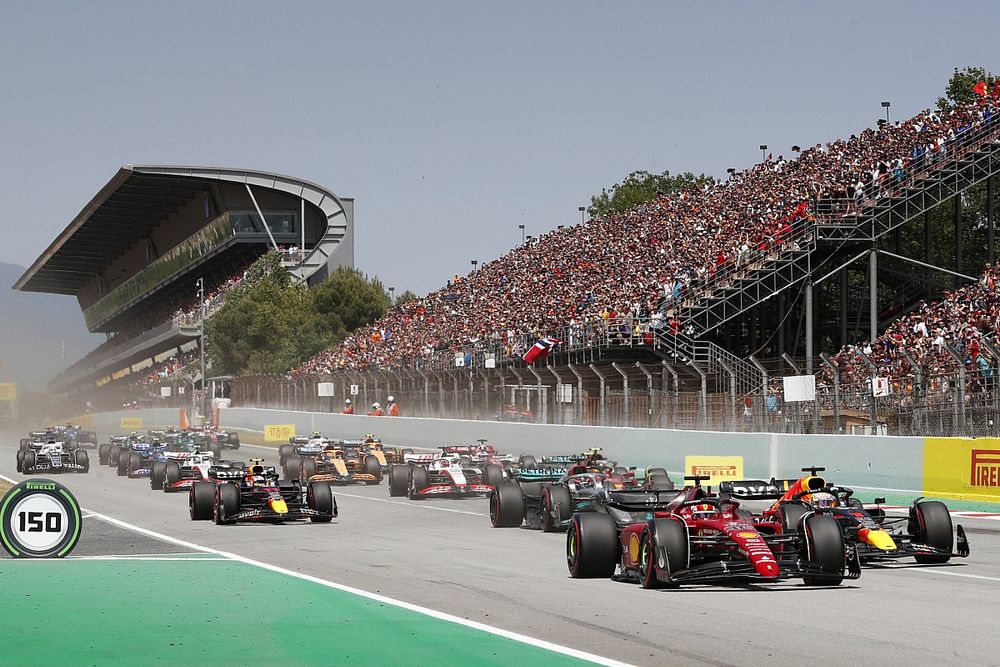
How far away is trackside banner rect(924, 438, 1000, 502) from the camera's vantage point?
23062mm

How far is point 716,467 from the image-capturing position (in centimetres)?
2773

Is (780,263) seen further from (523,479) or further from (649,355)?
(523,479)

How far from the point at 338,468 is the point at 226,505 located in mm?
10693

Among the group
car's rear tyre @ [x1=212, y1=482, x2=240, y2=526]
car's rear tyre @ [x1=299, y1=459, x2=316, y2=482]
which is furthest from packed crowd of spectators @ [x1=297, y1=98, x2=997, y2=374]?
car's rear tyre @ [x1=212, y1=482, x2=240, y2=526]

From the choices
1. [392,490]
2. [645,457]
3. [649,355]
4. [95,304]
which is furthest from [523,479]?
[95,304]

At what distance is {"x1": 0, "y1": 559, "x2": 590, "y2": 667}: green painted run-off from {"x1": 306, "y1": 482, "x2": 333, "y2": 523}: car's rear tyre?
27.3ft

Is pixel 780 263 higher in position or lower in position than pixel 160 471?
higher

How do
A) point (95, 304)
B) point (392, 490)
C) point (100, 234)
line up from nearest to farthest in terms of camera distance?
1. point (392, 490)
2. point (100, 234)
3. point (95, 304)

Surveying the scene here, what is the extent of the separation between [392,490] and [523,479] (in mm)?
6706

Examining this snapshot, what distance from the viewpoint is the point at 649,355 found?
43.5m

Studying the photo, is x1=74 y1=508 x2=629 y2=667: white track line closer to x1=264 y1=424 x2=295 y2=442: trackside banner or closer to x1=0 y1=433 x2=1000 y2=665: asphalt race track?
x1=0 y1=433 x2=1000 y2=665: asphalt race track

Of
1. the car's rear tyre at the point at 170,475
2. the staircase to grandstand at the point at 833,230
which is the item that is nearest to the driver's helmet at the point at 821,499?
the car's rear tyre at the point at 170,475

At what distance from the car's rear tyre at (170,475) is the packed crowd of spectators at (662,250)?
14.9 m

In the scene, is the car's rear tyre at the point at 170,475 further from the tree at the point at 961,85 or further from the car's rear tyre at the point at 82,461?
the tree at the point at 961,85
